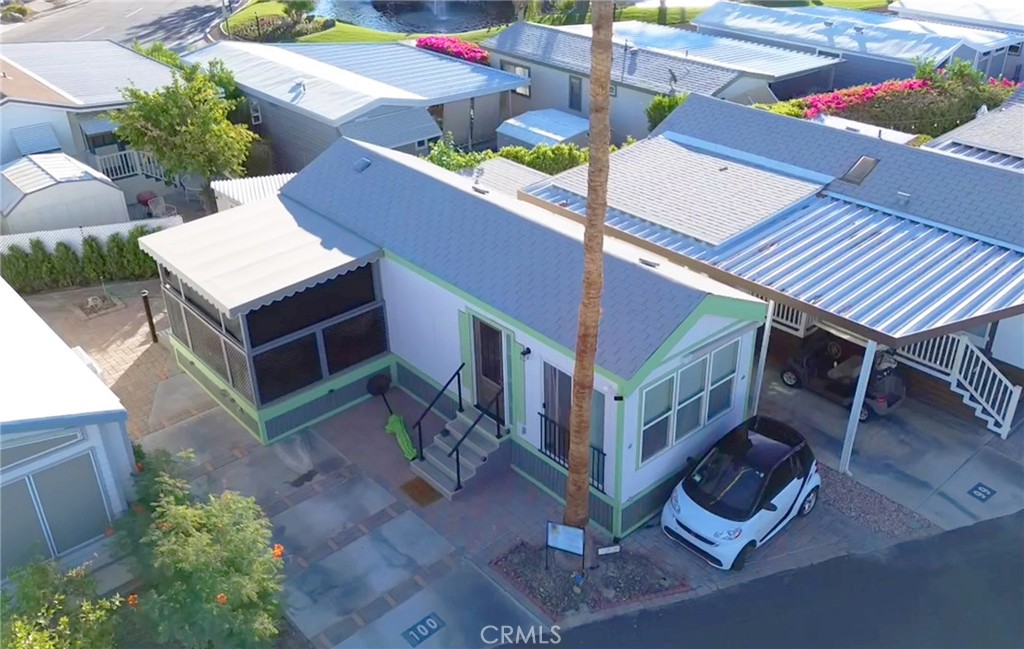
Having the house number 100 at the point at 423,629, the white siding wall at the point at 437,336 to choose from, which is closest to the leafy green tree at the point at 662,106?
the white siding wall at the point at 437,336

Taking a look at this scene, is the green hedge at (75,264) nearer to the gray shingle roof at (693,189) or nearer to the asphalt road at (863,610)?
the gray shingle roof at (693,189)

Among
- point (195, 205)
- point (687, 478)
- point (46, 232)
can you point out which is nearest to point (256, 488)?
point (687, 478)

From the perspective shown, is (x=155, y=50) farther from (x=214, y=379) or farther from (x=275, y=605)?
(x=275, y=605)

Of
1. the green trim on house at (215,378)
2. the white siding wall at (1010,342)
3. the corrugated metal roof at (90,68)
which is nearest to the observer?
the white siding wall at (1010,342)

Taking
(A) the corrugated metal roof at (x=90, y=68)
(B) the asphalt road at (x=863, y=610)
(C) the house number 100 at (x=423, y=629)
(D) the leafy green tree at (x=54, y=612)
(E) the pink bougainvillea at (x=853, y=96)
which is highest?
(A) the corrugated metal roof at (x=90, y=68)

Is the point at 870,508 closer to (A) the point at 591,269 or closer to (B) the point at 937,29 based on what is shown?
(A) the point at 591,269

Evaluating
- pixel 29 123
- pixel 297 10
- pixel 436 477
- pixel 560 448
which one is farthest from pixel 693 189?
pixel 297 10
